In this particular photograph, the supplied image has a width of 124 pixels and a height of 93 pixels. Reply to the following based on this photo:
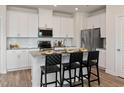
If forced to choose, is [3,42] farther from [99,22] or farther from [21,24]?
[99,22]

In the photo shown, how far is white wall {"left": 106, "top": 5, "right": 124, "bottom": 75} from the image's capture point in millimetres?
4887

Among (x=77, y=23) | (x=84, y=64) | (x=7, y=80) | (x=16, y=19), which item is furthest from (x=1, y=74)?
(x=77, y=23)

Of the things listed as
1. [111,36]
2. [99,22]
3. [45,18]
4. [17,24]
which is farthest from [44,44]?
[111,36]

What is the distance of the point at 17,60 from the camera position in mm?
5461

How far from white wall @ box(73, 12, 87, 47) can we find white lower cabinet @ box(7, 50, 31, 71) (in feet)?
9.33

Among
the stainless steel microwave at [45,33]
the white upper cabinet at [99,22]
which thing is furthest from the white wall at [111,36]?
the stainless steel microwave at [45,33]

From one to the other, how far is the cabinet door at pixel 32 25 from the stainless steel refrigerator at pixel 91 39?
2470mm

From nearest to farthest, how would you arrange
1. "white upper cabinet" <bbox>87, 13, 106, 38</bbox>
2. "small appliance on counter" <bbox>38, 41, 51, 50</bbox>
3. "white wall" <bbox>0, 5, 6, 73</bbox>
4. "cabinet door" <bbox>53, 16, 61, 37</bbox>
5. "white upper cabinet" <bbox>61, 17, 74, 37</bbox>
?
"white wall" <bbox>0, 5, 6, 73</bbox>
"white upper cabinet" <bbox>87, 13, 106, 38</bbox>
"small appliance on counter" <bbox>38, 41, 51, 50</bbox>
"cabinet door" <bbox>53, 16, 61, 37</bbox>
"white upper cabinet" <bbox>61, 17, 74, 37</bbox>

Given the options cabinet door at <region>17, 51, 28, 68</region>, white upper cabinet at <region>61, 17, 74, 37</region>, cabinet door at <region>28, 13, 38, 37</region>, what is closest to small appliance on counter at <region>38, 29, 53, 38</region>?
cabinet door at <region>28, 13, 38, 37</region>

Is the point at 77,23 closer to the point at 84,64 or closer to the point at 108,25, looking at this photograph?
the point at 108,25

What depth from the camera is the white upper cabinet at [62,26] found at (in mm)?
6676

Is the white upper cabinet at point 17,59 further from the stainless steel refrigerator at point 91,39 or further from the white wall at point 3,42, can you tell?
the stainless steel refrigerator at point 91,39

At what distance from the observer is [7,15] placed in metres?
5.44

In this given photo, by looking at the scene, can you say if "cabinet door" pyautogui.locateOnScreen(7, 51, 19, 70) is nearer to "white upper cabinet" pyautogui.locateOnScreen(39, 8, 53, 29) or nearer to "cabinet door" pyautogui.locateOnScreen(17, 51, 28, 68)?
"cabinet door" pyautogui.locateOnScreen(17, 51, 28, 68)
